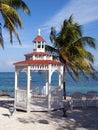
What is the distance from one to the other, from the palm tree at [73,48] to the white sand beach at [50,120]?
5527mm

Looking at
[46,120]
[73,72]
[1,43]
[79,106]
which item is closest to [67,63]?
[73,72]

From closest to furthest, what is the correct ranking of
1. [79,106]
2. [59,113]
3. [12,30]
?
[59,113], [12,30], [79,106]

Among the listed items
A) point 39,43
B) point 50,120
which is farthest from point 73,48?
point 50,120

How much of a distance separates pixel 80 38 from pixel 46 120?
10337 millimetres

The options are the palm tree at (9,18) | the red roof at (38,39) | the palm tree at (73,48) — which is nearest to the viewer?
the palm tree at (9,18)

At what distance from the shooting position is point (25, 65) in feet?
60.0

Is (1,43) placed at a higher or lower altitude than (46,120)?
higher

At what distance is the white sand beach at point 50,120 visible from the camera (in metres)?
13.6

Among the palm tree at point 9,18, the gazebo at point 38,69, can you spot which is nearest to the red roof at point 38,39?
the gazebo at point 38,69

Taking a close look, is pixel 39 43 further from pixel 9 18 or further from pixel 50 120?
pixel 50 120

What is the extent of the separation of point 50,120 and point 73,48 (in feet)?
28.7

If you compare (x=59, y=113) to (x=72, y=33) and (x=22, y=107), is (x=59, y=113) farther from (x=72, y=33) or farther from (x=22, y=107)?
(x=72, y=33)

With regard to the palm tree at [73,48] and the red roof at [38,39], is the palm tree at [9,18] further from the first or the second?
the palm tree at [73,48]

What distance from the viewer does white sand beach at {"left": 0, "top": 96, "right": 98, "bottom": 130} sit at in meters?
13.6
